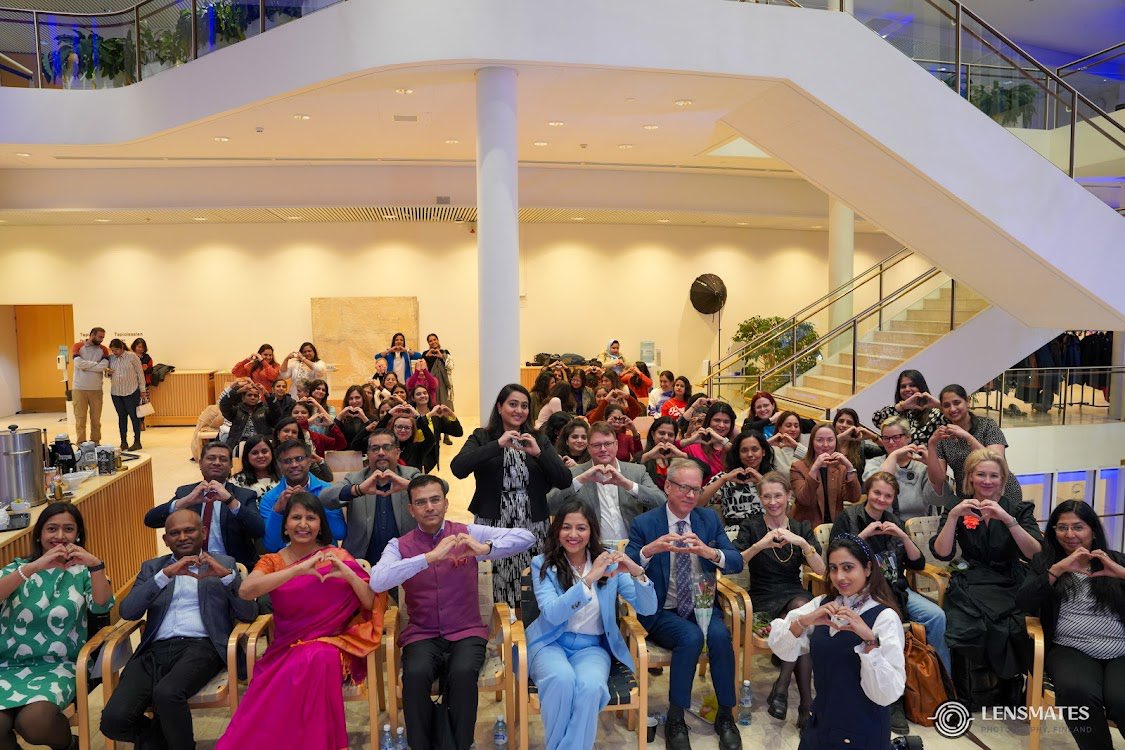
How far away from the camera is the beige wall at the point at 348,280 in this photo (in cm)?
1349

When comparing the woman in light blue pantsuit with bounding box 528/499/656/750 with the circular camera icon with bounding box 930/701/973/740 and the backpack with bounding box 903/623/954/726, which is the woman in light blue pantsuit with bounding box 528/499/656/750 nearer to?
the backpack with bounding box 903/623/954/726

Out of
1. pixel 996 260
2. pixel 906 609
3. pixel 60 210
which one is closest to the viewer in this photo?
pixel 906 609

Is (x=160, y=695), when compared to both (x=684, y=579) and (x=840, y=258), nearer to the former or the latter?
(x=684, y=579)

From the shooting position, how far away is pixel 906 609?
4.23 meters

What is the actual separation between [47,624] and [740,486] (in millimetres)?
3811

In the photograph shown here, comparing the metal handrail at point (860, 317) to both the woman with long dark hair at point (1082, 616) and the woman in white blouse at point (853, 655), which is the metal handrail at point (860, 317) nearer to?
the woman with long dark hair at point (1082, 616)

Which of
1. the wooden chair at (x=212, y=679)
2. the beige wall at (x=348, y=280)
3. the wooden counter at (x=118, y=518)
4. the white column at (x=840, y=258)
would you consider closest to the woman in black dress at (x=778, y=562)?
the wooden chair at (x=212, y=679)

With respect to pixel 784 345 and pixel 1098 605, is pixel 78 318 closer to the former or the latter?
pixel 784 345

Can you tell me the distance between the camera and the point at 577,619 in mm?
3791

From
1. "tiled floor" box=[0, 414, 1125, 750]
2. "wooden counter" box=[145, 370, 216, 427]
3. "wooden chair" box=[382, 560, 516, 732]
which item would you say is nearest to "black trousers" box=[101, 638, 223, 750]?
"tiled floor" box=[0, 414, 1125, 750]

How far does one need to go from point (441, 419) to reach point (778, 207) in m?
9.12

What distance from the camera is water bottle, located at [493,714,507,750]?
3869mm

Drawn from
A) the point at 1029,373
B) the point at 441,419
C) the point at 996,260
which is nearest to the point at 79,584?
the point at 441,419

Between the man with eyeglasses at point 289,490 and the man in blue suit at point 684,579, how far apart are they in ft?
5.56
